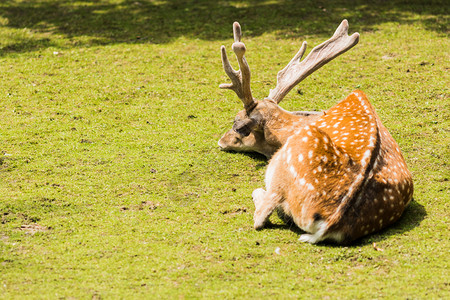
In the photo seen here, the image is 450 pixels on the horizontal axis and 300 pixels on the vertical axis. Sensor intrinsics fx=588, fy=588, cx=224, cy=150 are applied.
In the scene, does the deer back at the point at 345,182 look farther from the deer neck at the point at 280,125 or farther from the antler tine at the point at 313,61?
the antler tine at the point at 313,61

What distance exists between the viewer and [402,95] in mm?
7867

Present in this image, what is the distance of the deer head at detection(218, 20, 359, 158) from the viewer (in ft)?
20.6

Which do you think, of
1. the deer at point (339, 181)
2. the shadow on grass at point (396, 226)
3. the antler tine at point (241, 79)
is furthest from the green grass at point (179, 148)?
the antler tine at point (241, 79)

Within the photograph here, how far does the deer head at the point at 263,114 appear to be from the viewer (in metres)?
6.27

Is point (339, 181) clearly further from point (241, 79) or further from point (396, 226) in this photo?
point (241, 79)

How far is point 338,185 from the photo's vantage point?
4.72 meters

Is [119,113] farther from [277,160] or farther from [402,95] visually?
[402,95]

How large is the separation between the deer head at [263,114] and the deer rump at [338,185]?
0.95 meters

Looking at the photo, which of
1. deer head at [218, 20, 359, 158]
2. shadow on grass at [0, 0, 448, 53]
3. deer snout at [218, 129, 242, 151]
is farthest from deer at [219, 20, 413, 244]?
shadow on grass at [0, 0, 448, 53]

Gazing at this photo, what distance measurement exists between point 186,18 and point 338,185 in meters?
7.33


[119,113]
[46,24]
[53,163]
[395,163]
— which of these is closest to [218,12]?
[46,24]

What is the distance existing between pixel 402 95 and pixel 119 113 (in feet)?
12.4

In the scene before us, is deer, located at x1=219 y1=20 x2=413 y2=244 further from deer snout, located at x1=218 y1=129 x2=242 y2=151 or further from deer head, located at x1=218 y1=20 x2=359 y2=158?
deer snout, located at x1=218 y1=129 x2=242 y2=151

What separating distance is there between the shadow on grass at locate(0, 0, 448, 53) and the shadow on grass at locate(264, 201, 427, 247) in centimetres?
555
